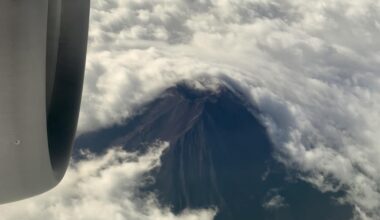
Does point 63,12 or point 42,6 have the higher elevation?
point 42,6

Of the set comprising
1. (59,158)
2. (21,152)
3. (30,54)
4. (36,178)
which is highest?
(30,54)

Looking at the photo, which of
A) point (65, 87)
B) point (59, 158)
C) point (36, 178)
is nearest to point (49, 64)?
point (65, 87)

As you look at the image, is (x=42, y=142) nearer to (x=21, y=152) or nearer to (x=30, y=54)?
(x=21, y=152)

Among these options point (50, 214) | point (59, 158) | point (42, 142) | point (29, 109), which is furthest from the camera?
point (50, 214)

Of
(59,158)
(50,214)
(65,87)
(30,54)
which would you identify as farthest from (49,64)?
(50,214)

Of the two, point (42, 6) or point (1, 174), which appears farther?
point (1, 174)

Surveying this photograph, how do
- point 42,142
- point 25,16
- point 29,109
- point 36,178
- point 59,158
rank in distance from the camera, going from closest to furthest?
point 25,16, point 29,109, point 42,142, point 36,178, point 59,158
